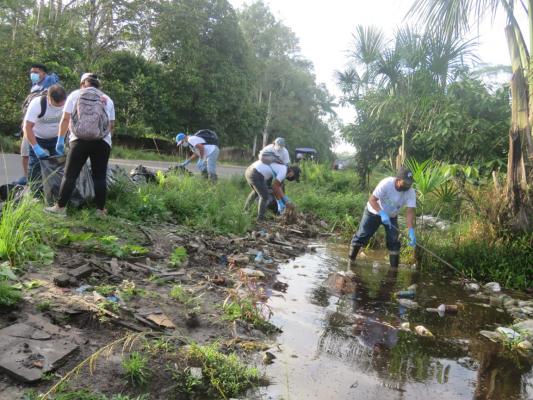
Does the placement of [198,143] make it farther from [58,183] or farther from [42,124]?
[58,183]

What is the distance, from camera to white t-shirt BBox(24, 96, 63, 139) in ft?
17.8

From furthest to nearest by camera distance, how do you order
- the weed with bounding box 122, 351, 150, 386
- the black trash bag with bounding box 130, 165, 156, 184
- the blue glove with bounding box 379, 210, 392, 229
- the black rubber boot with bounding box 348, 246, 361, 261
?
the black trash bag with bounding box 130, 165, 156, 184
the black rubber boot with bounding box 348, 246, 361, 261
the blue glove with bounding box 379, 210, 392, 229
the weed with bounding box 122, 351, 150, 386

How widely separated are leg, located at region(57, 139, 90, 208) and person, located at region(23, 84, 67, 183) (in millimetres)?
586

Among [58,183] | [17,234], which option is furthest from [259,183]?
[17,234]

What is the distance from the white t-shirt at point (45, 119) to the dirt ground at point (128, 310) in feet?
5.75

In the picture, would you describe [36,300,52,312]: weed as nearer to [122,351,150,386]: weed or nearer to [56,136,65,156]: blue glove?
[122,351,150,386]: weed

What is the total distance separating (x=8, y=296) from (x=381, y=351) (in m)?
2.72

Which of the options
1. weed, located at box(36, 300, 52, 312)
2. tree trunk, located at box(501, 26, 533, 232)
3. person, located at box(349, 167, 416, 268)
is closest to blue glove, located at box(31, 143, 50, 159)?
weed, located at box(36, 300, 52, 312)

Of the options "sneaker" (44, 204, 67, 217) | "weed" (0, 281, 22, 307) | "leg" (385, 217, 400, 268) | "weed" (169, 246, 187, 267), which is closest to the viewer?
"weed" (0, 281, 22, 307)

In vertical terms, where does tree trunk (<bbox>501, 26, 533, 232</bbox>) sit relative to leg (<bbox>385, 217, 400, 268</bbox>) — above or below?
above

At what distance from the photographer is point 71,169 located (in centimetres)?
499

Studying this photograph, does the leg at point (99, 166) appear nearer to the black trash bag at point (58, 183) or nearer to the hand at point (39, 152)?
the black trash bag at point (58, 183)

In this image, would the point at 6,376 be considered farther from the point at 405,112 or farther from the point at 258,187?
the point at 405,112

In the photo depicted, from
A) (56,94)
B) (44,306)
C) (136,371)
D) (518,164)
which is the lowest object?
(136,371)
